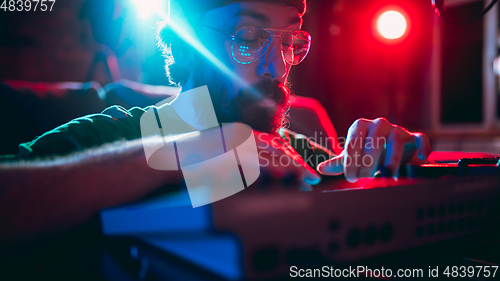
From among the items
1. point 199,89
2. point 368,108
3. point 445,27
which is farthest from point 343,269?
point 445,27

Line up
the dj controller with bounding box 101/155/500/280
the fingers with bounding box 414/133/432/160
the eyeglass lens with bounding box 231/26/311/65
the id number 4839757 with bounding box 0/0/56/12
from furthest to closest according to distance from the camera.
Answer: the id number 4839757 with bounding box 0/0/56/12 < the eyeglass lens with bounding box 231/26/311/65 < the fingers with bounding box 414/133/432/160 < the dj controller with bounding box 101/155/500/280

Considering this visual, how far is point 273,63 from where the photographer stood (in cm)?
103

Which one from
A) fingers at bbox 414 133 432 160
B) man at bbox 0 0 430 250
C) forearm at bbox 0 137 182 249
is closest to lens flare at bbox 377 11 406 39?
man at bbox 0 0 430 250

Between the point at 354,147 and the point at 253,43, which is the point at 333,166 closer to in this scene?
the point at 354,147

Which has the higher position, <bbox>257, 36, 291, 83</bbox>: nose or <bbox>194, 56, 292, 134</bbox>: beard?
<bbox>257, 36, 291, 83</bbox>: nose

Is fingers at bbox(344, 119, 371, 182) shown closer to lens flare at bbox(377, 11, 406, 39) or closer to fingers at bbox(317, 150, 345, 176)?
fingers at bbox(317, 150, 345, 176)

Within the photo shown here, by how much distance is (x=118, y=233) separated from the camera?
40cm

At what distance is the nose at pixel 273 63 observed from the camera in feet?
3.33

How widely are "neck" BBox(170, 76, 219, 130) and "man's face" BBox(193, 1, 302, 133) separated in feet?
0.10

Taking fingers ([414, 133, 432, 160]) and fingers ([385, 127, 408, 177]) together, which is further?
fingers ([414, 133, 432, 160])

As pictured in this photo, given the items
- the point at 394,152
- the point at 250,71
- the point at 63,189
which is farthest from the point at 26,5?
the point at 394,152

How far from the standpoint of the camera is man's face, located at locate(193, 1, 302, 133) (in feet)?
Result: 3.36

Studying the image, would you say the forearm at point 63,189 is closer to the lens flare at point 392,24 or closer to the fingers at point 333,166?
the fingers at point 333,166

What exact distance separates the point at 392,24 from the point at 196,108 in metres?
2.84
